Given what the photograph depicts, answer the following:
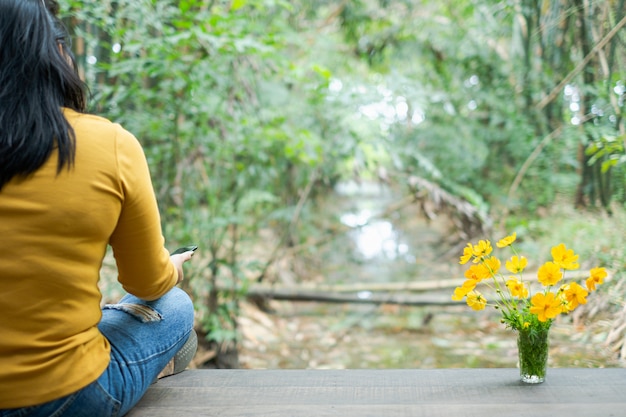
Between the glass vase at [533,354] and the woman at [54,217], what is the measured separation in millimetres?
966

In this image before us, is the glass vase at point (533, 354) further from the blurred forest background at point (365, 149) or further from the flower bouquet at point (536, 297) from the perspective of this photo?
the blurred forest background at point (365, 149)

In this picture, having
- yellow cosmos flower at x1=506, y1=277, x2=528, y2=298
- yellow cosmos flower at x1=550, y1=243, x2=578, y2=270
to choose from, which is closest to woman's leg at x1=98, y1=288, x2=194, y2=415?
yellow cosmos flower at x1=506, y1=277, x2=528, y2=298

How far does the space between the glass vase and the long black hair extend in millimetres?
1173

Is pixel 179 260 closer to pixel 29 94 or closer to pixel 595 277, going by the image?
pixel 29 94

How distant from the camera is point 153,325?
1.45m

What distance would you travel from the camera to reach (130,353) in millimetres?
1351

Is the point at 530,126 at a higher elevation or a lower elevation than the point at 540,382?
higher

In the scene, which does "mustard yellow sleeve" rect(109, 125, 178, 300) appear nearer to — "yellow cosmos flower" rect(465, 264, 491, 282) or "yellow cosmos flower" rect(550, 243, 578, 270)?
"yellow cosmos flower" rect(465, 264, 491, 282)

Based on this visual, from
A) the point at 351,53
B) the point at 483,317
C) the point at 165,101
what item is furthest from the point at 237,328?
the point at 351,53

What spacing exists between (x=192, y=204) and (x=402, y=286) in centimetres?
173

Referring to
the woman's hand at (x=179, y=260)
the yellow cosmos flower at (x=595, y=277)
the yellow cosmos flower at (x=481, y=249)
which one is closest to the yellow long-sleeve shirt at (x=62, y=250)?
the woman's hand at (x=179, y=260)

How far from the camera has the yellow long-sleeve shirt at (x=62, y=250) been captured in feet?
3.52

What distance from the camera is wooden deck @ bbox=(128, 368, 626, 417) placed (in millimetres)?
1415

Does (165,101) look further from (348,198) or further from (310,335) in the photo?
(348,198)
